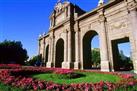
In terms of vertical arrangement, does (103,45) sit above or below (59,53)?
above

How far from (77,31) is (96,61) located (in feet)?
106

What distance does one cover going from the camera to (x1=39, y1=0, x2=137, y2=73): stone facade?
1770 centimetres

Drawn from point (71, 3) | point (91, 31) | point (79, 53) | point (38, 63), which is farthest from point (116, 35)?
point (38, 63)

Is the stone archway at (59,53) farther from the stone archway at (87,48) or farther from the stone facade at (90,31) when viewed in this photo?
the stone archway at (87,48)

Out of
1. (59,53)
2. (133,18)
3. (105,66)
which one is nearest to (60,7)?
(59,53)

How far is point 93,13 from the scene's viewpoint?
2202 cm

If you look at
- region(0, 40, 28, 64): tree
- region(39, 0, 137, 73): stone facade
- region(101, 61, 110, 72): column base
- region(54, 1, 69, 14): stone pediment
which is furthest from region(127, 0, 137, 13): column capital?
region(0, 40, 28, 64): tree

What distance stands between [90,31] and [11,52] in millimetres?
20562

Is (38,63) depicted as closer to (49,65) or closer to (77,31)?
(49,65)

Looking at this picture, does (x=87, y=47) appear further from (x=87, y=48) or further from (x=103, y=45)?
(x=103, y=45)

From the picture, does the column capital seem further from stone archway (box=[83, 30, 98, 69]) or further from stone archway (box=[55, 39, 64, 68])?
stone archway (box=[55, 39, 64, 68])

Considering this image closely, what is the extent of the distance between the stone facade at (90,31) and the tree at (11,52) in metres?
10.6

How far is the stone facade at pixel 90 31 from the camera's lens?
1770cm

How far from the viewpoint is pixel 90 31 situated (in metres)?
23.3
